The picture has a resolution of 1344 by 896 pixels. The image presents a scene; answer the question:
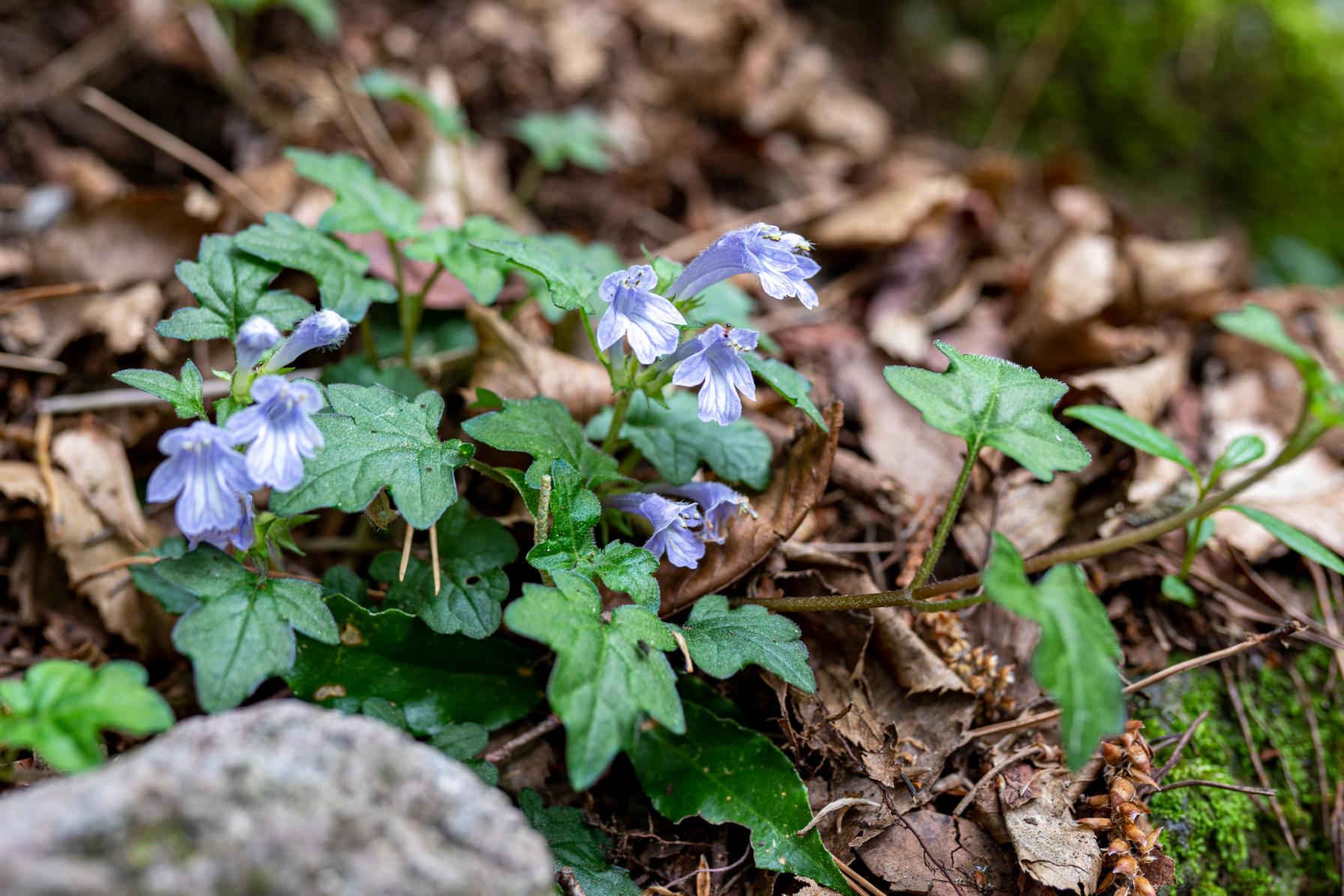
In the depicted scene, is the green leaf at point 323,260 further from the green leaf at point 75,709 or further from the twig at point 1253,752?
the twig at point 1253,752

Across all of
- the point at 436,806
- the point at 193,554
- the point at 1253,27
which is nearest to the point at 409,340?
the point at 193,554

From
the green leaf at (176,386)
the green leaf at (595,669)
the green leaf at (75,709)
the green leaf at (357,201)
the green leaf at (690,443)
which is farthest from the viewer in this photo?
the green leaf at (357,201)

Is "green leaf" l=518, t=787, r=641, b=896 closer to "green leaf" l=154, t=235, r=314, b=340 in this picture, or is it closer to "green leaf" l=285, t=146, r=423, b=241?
"green leaf" l=154, t=235, r=314, b=340

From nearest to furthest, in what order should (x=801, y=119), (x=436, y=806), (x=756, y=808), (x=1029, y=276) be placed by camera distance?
(x=436, y=806) → (x=756, y=808) → (x=1029, y=276) → (x=801, y=119)

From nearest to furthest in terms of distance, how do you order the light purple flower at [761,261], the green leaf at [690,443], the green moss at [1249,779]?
the light purple flower at [761,261] → the green moss at [1249,779] → the green leaf at [690,443]

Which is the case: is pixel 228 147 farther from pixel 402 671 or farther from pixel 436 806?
pixel 436 806

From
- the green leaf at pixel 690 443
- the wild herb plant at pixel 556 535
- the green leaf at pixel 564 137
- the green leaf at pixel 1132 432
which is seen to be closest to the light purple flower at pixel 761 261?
the wild herb plant at pixel 556 535
